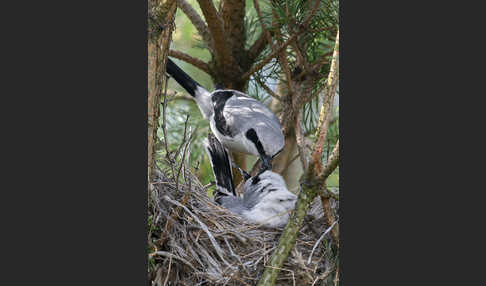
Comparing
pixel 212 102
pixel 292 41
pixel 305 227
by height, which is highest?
pixel 292 41

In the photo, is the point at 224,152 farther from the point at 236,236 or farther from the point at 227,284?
the point at 227,284

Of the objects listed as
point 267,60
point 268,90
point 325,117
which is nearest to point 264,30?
point 267,60

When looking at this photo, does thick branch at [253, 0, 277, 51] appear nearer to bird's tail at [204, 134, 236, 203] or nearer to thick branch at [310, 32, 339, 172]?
bird's tail at [204, 134, 236, 203]

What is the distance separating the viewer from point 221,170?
250cm


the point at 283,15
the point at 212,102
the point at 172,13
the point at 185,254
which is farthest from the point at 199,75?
the point at 185,254

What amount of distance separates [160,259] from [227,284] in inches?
9.2

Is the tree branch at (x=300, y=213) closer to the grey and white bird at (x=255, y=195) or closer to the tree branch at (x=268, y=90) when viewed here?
the grey and white bird at (x=255, y=195)

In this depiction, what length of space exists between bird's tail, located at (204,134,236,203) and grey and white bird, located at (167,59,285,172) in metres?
0.05

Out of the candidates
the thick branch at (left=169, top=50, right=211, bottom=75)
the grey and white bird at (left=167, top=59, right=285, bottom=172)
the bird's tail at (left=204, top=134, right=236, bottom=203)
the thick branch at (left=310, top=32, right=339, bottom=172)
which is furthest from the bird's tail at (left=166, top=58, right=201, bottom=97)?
the thick branch at (left=310, top=32, right=339, bottom=172)

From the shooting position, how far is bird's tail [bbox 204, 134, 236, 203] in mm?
2457

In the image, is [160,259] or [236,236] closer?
[160,259]

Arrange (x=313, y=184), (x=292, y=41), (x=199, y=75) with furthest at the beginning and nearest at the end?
(x=199, y=75), (x=292, y=41), (x=313, y=184)

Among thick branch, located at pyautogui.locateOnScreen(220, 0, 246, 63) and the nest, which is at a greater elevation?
thick branch, located at pyautogui.locateOnScreen(220, 0, 246, 63)

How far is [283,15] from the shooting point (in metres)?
2.62
